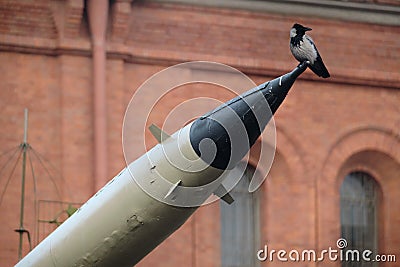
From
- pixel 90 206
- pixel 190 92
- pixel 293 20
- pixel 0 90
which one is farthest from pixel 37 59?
pixel 90 206

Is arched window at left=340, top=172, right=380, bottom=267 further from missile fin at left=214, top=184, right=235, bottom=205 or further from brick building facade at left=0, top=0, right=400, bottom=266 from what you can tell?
missile fin at left=214, top=184, right=235, bottom=205

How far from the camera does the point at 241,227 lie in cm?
3291

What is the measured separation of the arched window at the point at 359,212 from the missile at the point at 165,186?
11.7m

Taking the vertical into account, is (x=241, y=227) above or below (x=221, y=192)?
above

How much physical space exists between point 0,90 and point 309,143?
5776 millimetres

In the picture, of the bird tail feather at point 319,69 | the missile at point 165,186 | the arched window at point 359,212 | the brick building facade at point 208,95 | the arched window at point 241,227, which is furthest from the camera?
the arched window at point 359,212

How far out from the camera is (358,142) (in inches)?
1316

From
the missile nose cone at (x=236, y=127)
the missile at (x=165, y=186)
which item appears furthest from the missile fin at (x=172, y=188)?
the missile nose cone at (x=236, y=127)

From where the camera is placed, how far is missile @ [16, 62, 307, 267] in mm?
20891

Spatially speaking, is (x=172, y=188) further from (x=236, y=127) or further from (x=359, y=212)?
(x=359, y=212)

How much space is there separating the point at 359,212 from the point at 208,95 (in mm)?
3782

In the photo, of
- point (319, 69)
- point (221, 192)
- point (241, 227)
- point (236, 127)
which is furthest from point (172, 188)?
point (241, 227)

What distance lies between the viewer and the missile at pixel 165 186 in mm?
20891

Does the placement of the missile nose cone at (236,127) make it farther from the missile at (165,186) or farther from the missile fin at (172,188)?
the missile fin at (172,188)
